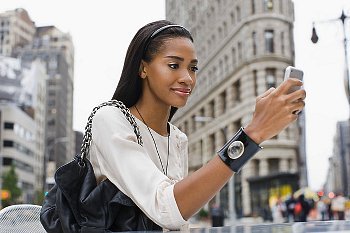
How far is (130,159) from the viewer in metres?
1.56

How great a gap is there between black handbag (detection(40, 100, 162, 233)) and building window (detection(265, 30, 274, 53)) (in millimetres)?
43865

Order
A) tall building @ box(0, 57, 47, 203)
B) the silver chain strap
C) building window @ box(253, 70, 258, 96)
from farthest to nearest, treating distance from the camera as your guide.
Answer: tall building @ box(0, 57, 47, 203) < building window @ box(253, 70, 258, 96) < the silver chain strap

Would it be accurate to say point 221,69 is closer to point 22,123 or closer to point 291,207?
point 291,207

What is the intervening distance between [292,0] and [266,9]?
5.01 m

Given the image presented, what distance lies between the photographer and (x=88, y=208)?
62.6 inches

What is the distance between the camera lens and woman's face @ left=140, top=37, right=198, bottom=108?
177cm

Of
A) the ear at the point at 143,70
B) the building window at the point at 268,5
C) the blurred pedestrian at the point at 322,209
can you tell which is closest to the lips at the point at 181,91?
the ear at the point at 143,70

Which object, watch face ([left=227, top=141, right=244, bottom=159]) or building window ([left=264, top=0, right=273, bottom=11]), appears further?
building window ([left=264, top=0, right=273, bottom=11])

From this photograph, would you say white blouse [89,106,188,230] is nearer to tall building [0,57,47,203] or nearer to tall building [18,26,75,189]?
tall building [0,57,47,203]

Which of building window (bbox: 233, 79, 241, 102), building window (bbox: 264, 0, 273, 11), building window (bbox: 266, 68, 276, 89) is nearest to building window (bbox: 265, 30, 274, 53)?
Result: building window (bbox: 266, 68, 276, 89)

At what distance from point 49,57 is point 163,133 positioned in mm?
151316

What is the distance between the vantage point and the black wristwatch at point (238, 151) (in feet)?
4.77

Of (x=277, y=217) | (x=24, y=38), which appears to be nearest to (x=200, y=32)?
(x=277, y=217)

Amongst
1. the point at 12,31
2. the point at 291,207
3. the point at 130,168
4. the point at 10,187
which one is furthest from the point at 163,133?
the point at 12,31
